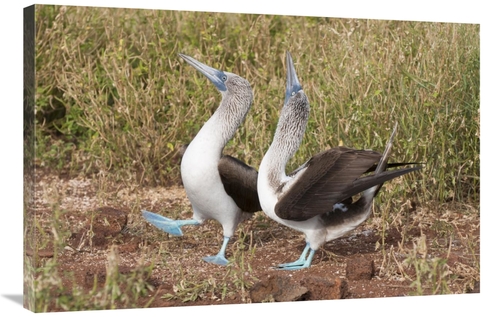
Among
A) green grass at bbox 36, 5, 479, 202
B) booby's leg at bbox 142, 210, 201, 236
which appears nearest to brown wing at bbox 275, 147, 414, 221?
green grass at bbox 36, 5, 479, 202

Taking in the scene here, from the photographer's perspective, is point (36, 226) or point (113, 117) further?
point (113, 117)

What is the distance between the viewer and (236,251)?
606 centimetres

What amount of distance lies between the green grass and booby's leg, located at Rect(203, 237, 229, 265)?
594mm

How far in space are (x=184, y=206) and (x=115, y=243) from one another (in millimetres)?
486

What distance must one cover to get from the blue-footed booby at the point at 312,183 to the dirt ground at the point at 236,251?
21cm

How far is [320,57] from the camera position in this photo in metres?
6.64

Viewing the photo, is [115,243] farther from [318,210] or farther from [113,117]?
[318,210]

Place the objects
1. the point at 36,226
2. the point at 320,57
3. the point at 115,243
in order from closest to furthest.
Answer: the point at 36,226 → the point at 115,243 → the point at 320,57

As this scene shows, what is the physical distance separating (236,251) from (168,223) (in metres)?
0.44

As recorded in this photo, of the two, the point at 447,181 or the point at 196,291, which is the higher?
the point at 447,181

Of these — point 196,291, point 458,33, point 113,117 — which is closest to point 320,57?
point 458,33

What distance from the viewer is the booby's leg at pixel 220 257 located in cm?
605

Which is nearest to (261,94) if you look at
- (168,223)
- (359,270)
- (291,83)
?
(291,83)

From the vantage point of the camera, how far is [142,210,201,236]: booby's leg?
6.16 meters
